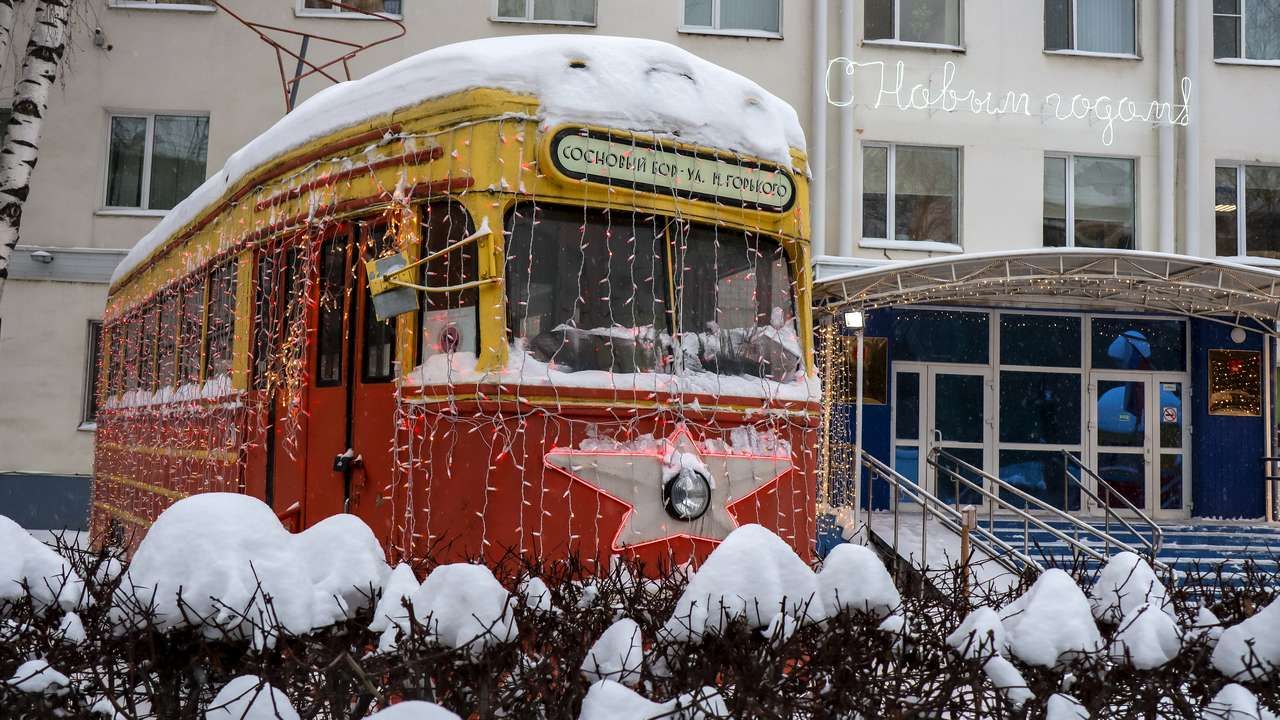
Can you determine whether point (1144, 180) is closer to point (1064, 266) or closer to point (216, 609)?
point (1064, 266)

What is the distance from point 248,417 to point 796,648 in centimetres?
434

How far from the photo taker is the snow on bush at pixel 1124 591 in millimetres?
2979

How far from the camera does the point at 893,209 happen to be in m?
15.4

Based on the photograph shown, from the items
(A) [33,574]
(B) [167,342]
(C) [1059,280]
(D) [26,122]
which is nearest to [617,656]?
(A) [33,574]

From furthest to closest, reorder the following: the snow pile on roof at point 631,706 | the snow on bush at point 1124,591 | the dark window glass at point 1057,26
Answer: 1. the dark window glass at point 1057,26
2. the snow on bush at point 1124,591
3. the snow pile on roof at point 631,706

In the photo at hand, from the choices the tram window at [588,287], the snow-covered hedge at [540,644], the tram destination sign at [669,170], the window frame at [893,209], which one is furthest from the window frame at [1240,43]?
the snow-covered hedge at [540,644]

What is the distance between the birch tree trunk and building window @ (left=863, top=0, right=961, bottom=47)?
10.2 meters

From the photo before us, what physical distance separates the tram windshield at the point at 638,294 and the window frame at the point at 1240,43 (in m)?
13.4

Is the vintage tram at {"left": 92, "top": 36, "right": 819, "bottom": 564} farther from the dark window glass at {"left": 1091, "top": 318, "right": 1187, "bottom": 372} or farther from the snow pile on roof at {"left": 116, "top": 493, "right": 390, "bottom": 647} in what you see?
the dark window glass at {"left": 1091, "top": 318, "right": 1187, "bottom": 372}

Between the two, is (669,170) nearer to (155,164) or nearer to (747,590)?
(747,590)

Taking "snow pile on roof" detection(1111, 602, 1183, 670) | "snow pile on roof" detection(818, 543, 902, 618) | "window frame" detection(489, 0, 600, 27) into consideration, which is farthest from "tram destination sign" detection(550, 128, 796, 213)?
"window frame" detection(489, 0, 600, 27)

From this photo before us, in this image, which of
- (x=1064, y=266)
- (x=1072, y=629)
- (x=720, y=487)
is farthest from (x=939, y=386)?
(x=1072, y=629)

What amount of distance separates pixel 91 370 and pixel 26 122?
20.7ft

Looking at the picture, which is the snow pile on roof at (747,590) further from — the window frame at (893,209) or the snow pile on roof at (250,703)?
the window frame at (893,209)
